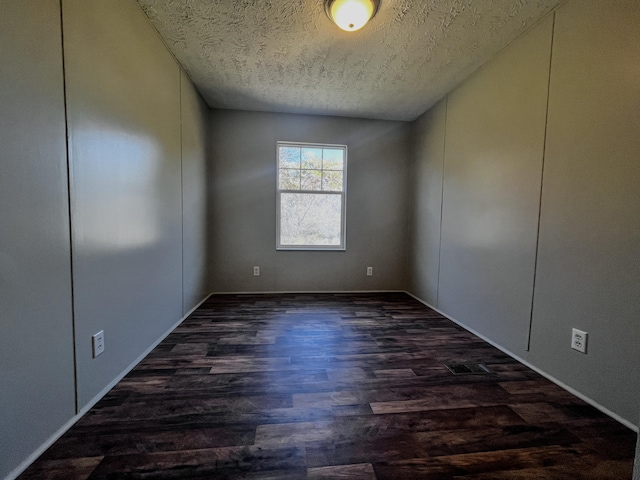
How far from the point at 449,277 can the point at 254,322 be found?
2.26 metres

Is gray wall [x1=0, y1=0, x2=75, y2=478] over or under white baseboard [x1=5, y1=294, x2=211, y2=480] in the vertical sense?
over

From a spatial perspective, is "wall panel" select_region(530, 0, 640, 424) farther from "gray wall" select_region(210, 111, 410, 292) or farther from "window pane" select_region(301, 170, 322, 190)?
"window pane" select_region(301, 170, 322, 190)

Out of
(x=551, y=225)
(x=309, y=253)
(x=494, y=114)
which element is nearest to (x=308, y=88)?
(x=494, y=114)

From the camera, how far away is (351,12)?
1.63 m

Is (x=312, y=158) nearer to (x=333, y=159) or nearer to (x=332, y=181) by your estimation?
(x=333, y=159)

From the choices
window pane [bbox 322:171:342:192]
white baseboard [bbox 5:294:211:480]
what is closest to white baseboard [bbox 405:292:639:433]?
window pane [bbox 322:171:342:192]

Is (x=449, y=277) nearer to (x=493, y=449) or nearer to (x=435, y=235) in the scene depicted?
(x=435, y=235)

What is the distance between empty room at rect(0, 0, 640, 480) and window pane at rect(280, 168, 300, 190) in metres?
0.94

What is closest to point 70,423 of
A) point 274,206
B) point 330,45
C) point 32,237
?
point 32,237

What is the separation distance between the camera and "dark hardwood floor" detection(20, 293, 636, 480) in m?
1.01

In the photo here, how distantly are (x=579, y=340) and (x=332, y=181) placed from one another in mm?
2995

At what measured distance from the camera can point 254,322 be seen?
2.53 metres

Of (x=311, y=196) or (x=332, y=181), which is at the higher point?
(x=332, y=181)

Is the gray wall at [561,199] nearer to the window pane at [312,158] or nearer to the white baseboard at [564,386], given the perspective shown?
the white baseboard at [564,386]
